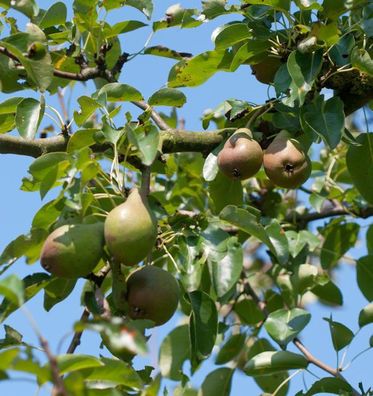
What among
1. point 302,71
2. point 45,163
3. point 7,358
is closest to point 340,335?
point 302,71

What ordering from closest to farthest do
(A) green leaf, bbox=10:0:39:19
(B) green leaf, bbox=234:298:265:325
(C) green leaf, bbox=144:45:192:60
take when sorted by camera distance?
(A) green leaf, bbox=10:0:39:19 < (C) green leaf, bbox=144:45:192:60 < (B) green leaf, bbox=234:298:265:325

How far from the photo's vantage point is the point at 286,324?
2252 mm

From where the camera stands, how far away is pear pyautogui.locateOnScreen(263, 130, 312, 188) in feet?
6.56

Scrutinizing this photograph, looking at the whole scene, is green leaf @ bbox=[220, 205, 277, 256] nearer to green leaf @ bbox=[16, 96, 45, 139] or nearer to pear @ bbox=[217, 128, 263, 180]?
pear @ bbox=[217, 128, 263, 180]

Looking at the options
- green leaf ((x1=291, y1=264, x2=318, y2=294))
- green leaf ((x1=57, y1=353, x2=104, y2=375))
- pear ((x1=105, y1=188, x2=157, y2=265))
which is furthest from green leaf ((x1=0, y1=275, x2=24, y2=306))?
green leaf ((x1=291, y1=264, x2=318, y2=294))

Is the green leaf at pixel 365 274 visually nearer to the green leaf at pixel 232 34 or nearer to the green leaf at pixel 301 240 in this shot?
the green leaf at pixel 301 240

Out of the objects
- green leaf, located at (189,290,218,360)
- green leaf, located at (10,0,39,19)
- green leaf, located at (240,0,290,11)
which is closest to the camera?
green leaf, located at (189,290,218,360)

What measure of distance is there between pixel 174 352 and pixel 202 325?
77 cm

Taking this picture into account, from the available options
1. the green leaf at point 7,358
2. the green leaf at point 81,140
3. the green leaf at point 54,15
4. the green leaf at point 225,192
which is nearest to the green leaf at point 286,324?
the green leaf at point 225,192

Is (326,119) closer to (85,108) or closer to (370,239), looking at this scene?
(85,108)

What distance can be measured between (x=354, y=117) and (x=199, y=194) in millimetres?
737

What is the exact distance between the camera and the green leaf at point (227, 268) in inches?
78.2

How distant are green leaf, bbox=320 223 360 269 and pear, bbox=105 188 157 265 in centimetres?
137

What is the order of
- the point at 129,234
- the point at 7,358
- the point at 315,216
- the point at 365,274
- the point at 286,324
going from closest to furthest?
the point at 7,358, the point at 129,234, the point at 286,324, the point at 365,274, the point at 315,216
